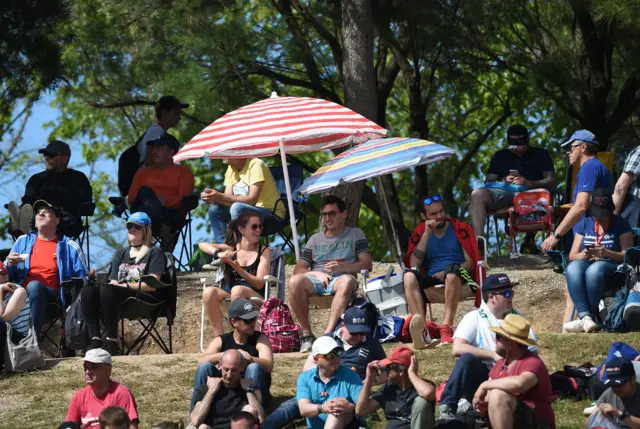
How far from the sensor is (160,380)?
9.85m

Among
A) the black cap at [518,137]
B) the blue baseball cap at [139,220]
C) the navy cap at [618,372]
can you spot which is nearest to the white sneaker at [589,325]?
the navy cap at [618,372]

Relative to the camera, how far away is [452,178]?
2017cm

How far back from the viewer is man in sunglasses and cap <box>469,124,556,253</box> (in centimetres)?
1301

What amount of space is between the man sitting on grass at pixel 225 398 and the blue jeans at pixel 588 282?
308 centimetres

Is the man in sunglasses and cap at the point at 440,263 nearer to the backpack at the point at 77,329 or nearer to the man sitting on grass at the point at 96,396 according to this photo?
the backpack at the point at 77,329

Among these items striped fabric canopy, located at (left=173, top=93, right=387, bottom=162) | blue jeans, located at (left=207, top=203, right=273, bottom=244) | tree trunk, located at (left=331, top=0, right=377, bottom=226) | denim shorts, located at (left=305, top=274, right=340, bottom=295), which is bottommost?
denim shorts, located at (left=305, top=274, right=340, bottom=295)

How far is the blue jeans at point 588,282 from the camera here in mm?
10539

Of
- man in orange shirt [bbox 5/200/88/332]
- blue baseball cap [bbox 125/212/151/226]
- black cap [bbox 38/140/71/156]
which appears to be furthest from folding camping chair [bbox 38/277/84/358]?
black cap [bbox 38/140/71/156]

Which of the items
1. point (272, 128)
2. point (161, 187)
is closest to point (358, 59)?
point (161, 187)

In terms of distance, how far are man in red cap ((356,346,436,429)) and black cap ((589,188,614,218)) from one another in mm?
3105

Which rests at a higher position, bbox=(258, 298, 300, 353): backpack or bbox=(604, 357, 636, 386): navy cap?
bbox=(258, 298, 300, 353): backpack

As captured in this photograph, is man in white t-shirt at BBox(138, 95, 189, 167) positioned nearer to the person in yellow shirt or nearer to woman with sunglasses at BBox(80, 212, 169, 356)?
the person in yellow shirt

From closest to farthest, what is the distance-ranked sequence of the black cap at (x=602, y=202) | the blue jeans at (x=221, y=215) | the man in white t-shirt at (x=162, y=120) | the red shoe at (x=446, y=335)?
the red shoe at (x=446, y=335) < the black cap at (x=602, y=202) < the blue jeans at (x=221, y=215) < the man in white t-shirt at (x=162, y=120)

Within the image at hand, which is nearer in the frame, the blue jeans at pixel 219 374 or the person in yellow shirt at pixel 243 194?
the blue jeans at pixel 219 374
